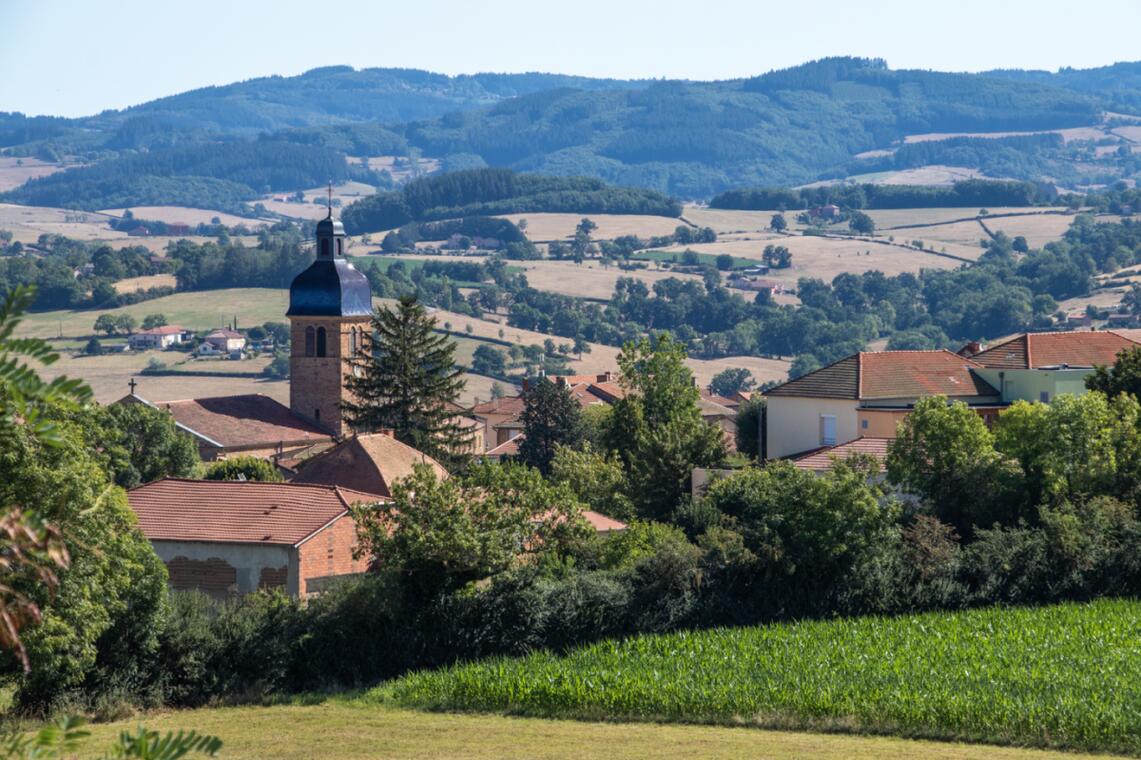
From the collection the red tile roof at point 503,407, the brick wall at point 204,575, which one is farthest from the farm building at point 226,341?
the brick wall at point 204,575

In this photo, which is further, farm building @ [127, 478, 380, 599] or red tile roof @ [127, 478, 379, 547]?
red tile roof @ [127, 478, 379, 547]

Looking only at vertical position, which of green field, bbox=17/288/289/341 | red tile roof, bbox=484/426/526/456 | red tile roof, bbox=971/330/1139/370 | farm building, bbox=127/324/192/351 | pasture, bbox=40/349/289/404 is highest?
A: red tile roof, bbox=971/330/1139/370

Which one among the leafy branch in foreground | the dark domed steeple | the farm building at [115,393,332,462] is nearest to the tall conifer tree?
the farm building at [115,393,332,462]

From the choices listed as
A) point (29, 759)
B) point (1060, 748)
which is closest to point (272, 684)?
point (1060, 748)

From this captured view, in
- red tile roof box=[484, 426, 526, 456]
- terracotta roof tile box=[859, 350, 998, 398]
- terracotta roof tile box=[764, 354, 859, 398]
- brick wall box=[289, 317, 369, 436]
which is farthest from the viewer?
red tile roof box=[484, 426, 526, 456]

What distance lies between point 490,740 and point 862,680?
762cm

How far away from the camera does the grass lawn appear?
A: 29.1 metres

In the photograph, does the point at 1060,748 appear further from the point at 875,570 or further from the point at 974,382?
the point at 974,382

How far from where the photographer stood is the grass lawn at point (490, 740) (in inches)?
1147

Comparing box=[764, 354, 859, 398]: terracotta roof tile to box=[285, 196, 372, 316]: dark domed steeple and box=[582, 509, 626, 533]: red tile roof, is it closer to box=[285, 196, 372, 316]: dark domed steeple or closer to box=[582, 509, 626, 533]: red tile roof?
box=[582, 509, 626, 533]: red tile roof

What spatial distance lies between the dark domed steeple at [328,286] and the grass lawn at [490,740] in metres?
41.1

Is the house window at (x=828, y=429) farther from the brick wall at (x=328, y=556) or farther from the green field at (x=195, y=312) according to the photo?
the green field at (x=195, y=312)

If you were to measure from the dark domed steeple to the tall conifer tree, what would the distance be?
163 inches

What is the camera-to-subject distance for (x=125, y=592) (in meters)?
35.0
